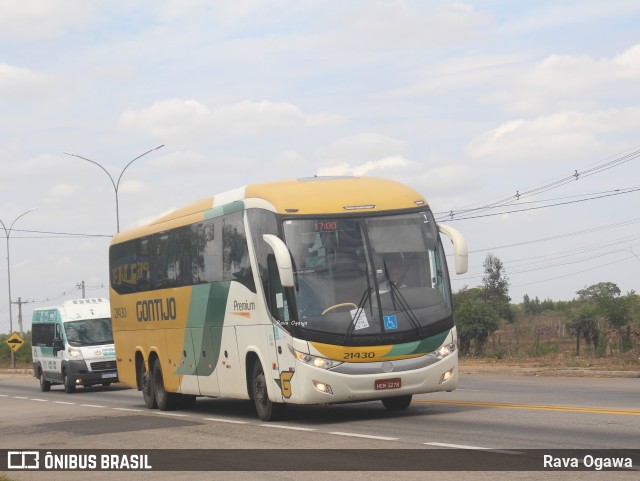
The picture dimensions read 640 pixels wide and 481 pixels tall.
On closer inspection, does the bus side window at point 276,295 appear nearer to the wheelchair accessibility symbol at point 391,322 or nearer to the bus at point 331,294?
the bus at point 331,294

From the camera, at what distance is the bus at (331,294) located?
1603cm

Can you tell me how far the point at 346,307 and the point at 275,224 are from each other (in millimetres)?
1675

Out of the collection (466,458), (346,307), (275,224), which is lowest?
(466,458)

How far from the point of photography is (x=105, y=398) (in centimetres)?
3075

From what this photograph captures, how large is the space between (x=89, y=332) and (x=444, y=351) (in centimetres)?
2237

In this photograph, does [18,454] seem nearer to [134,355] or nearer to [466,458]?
[466,458]

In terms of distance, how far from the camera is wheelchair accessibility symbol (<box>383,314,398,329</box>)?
16128mm

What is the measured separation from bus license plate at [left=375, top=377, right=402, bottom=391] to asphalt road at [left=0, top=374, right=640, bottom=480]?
0.51m

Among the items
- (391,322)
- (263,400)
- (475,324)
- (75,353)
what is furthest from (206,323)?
(475,324)

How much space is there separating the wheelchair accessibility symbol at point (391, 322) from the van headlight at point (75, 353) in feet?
72.2

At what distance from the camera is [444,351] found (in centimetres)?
1655

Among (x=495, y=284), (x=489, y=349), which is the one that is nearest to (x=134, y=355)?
(x=489, y=349)

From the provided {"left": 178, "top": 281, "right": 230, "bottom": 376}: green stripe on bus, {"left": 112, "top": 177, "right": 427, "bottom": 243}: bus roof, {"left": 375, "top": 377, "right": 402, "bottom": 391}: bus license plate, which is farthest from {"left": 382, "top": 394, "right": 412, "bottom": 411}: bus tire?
{"left": 112, "top": 177, "right": 427, "bottom": 243}: bus roof

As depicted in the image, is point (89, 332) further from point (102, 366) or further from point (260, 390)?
point (260, 390)
